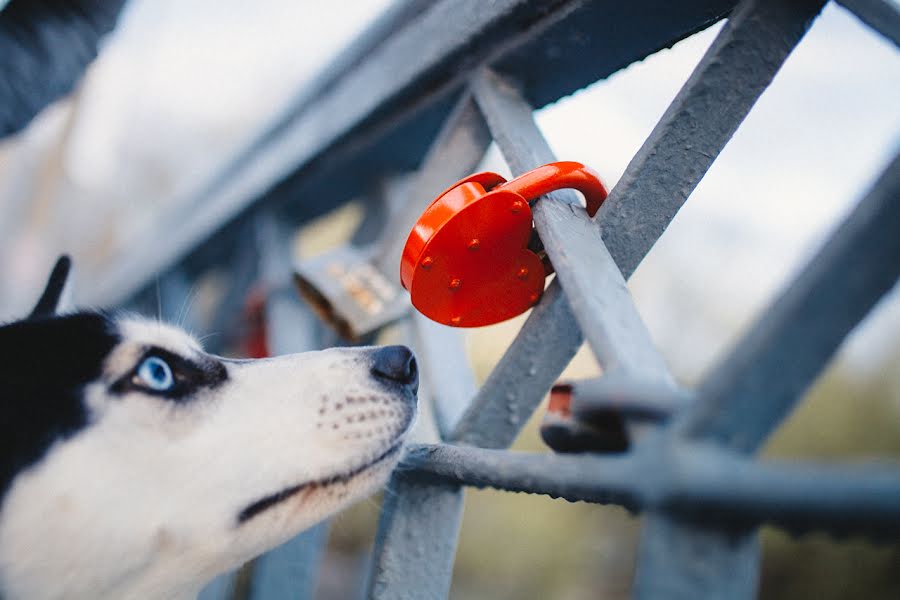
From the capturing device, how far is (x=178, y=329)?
995 mm

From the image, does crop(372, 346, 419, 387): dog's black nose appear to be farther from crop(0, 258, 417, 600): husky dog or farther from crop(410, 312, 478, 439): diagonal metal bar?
crop(410, 312, 478, 439): diagonal metal bar

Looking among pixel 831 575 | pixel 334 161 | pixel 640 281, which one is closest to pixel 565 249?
pixel 334 161

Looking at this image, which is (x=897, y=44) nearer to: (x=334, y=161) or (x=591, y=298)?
(x=591, y=298)

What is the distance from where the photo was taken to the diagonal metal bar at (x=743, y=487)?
1.06ft

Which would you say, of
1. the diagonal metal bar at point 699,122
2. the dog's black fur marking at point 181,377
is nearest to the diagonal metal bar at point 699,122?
the diagonal metal bar at point 699,122

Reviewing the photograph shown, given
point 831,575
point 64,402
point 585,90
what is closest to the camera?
point 64,402

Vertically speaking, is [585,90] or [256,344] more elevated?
[585,90]

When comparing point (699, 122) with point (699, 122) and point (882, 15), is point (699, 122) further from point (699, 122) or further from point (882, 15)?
point (882, 15)

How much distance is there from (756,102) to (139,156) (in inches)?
261

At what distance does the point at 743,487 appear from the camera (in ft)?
1.17

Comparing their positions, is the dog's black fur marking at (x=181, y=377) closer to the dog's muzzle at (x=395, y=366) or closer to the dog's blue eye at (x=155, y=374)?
the dog's blue eye at (x=155, y=374)

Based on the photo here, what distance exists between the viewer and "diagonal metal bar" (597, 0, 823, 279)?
604 mm

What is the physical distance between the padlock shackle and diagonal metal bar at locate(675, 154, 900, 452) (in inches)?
12.2

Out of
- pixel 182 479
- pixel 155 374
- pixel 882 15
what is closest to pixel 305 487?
pixel 182 479
